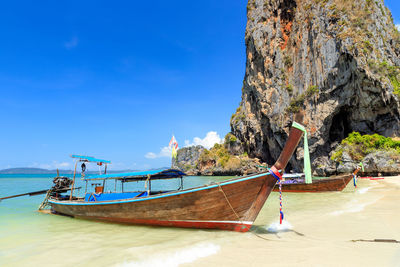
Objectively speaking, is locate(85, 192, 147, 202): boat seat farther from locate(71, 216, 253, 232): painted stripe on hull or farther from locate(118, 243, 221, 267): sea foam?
locate(118, 243, 221, 267): sea foam

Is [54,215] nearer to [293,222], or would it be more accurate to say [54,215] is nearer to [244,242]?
[244,242]

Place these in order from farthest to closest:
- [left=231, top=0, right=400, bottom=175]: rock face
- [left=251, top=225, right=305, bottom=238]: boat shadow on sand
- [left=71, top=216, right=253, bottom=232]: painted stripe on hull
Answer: [left=231, top=0, right=400, bottom=175]: rock face → [left=71, top=216, right=253, bottom=232]: painted stripe on hull → [left=251, top=225, right=305, bottom=238]: boat shadow on sand

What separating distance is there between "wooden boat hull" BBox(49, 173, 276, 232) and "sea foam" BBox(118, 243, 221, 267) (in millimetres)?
1023

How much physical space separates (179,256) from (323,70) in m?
34.4

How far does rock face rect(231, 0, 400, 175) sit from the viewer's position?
27.5 m

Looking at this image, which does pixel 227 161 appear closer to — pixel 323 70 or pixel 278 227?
pixel 323 70

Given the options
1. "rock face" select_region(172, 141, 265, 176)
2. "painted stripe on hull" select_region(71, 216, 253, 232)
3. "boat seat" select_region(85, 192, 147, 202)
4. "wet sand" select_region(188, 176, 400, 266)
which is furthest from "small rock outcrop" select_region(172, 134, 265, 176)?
"painted stripe on hull" select_region(71, 216, 253, 232)

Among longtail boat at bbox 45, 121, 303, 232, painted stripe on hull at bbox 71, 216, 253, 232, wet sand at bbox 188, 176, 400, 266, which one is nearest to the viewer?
wet sand at bbox 188, 176, 400, 266

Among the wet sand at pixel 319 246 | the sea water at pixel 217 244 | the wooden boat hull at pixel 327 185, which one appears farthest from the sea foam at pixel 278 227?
the wooden boat hull at pixel 327 185

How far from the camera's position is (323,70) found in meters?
31.5

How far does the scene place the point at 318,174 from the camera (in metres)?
32.2

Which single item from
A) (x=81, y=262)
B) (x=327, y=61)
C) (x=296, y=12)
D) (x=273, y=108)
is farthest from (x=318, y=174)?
(x=81, y=262)

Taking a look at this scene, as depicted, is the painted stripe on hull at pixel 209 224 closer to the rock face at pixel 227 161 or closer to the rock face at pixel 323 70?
the rock face at pixel 323 70

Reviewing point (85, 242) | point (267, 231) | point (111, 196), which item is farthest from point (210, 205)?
point (111, 196)
